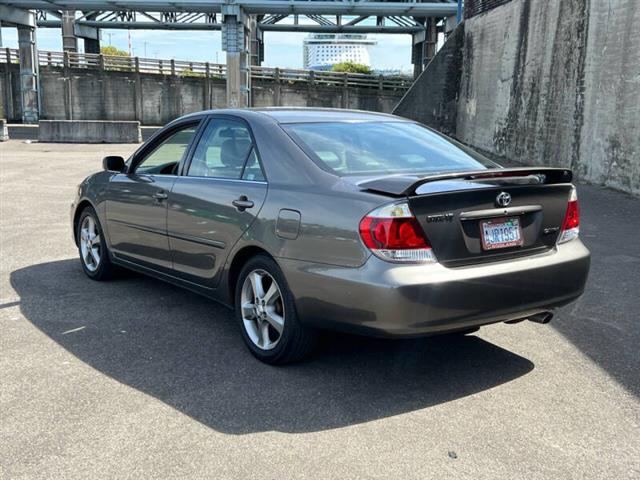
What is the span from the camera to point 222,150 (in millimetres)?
4711

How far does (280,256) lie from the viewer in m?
3.88

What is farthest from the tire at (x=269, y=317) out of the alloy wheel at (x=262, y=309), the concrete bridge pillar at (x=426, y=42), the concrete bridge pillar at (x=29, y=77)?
the concrete bridge pillar at (x=426, y=42)

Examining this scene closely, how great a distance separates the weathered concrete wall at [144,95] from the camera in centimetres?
3878

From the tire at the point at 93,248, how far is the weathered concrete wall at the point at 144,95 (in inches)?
1385

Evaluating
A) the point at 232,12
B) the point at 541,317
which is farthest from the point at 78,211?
the point at 232,12

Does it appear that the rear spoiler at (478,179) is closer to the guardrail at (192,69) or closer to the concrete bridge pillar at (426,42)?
the guardrail at (192,69)

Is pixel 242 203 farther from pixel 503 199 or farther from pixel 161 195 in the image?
pixel 503 199

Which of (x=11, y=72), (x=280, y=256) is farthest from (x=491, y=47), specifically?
(x=11, y=72)

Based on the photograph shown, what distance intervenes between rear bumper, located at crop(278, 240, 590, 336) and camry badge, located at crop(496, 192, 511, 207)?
0.33 m

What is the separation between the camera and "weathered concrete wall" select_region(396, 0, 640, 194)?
39.5 ft

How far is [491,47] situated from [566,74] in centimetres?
705

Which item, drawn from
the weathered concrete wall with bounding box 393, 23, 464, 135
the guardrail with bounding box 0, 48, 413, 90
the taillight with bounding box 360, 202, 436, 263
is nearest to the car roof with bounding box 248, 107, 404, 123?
the taillight with bounding box 360, 202, 436, 263

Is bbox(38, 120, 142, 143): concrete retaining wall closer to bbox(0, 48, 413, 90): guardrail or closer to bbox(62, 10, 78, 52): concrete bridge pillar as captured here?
bbox(0, 48, 413, 90): guardrail

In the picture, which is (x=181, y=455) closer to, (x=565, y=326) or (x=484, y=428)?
(x=484, y=428)
